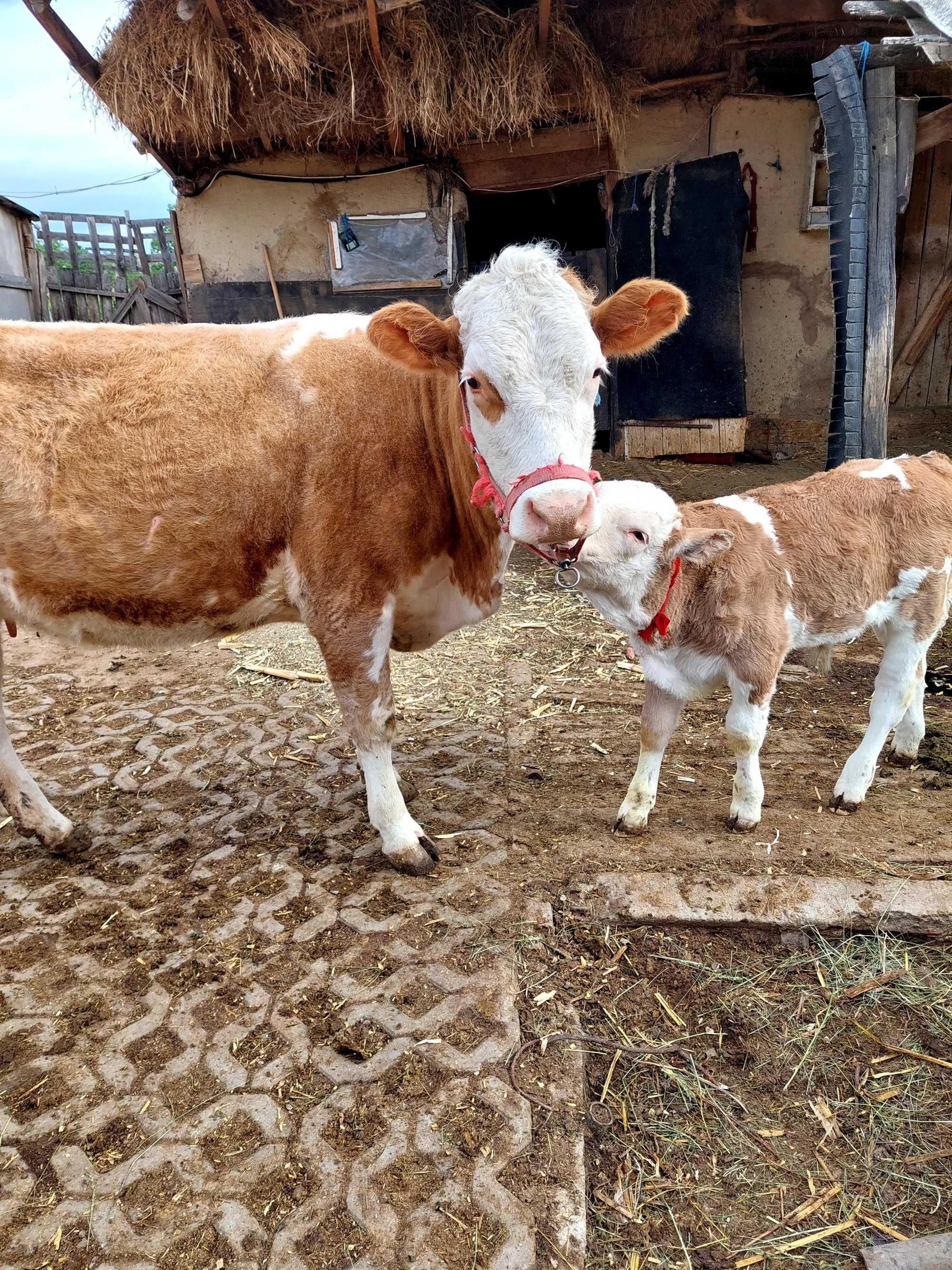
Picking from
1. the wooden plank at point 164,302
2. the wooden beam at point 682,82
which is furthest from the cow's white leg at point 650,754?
the wooden plank at point 164,302

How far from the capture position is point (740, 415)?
8.64m

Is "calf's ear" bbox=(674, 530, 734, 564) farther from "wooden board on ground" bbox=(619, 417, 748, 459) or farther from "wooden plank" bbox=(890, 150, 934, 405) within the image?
"wooden plank" bbox=(890, 150, 934, 405)

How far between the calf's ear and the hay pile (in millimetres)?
6059

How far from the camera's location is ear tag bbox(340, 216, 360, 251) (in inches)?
325

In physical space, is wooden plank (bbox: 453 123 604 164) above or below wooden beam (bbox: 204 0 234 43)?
below

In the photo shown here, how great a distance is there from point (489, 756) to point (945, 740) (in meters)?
2.20

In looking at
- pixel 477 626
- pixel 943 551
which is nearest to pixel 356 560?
pixel 943 551

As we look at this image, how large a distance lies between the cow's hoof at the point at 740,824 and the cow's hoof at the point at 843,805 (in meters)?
0.38

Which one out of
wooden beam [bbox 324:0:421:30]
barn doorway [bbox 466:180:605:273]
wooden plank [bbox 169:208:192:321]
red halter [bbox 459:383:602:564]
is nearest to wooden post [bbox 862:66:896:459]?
red halter [bbox 459:383:602:564]

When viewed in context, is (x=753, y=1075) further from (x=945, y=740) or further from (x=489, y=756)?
(x=945, y=740)

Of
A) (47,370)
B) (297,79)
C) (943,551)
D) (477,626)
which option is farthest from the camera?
(297,79)

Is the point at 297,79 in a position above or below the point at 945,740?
above

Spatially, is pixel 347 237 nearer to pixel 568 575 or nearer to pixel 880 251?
pixel 880 251

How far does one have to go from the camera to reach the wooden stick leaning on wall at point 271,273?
8.53m
